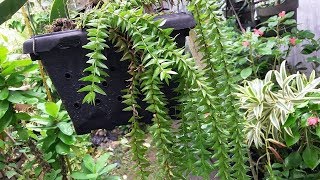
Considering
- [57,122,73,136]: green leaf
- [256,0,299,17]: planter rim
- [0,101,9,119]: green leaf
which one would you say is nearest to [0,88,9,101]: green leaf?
[0,101,9,119]: green leaf

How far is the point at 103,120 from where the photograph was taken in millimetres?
751

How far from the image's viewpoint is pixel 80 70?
717mm

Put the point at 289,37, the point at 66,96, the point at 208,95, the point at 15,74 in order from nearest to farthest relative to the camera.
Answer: the point at 208,95
the point at 66,96
the point at 15,74
the point at 289,37

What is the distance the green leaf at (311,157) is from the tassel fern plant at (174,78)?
21.7 inches

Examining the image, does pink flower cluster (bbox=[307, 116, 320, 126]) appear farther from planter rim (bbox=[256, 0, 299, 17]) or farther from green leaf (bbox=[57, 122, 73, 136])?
planter rim (bbox=[256, 0, 299, 17])

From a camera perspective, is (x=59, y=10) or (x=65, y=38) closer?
(x=65, y=38)

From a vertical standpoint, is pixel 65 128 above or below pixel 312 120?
above

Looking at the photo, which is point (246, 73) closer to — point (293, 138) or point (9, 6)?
point (293, 138)

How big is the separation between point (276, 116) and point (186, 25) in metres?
0.68

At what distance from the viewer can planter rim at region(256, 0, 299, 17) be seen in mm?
1994

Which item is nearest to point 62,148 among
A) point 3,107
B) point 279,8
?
point 3,107

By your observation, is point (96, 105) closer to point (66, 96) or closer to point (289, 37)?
point (66, 96)

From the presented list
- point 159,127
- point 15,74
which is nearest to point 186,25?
point 159,127

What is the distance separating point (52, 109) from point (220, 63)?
0.55m
